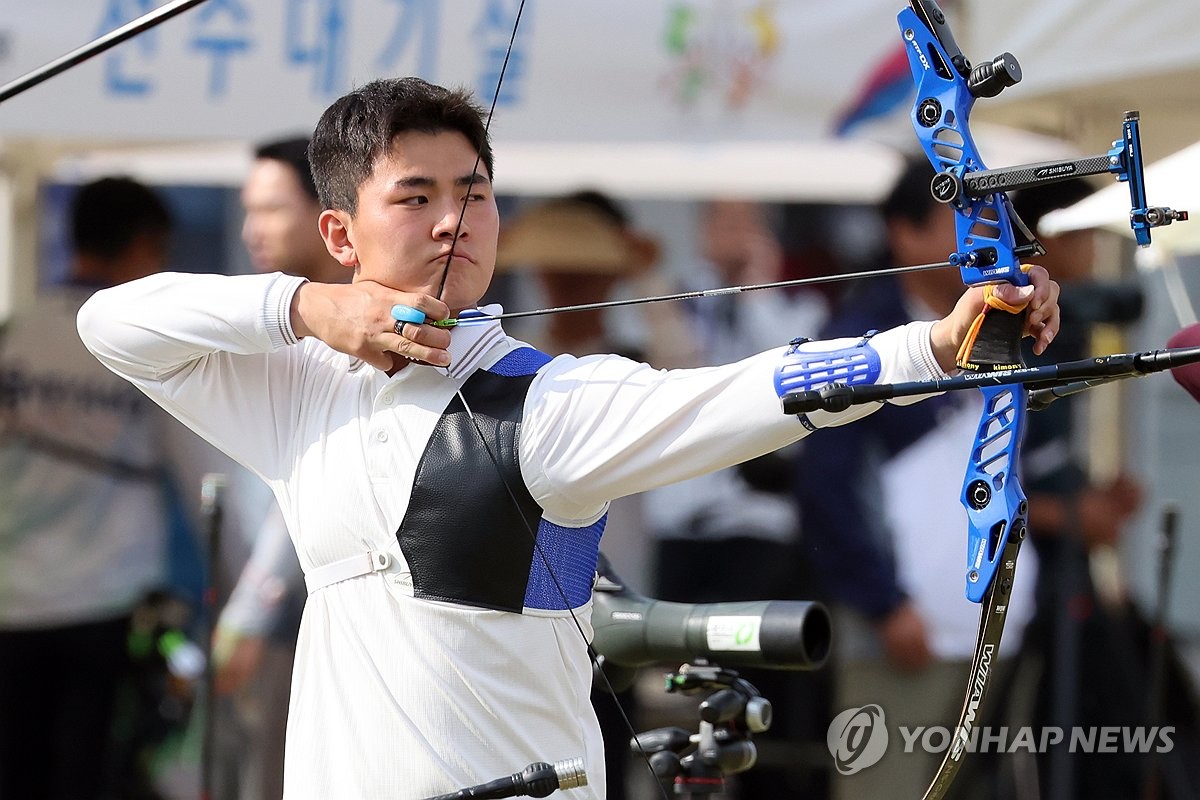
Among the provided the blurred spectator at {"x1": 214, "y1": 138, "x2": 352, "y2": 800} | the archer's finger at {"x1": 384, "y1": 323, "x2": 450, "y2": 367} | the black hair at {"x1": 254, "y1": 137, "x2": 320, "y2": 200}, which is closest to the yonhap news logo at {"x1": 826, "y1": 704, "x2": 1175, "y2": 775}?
the archer's finger at {"x1": 384, "y1": 323, "x2": 450, "y2": 367}

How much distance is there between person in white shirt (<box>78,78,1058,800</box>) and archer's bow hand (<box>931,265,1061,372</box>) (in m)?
0.03

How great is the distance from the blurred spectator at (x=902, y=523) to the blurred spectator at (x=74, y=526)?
1.76m

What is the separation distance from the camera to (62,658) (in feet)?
13.6

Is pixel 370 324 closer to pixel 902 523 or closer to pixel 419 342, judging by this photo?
pixel 419 342

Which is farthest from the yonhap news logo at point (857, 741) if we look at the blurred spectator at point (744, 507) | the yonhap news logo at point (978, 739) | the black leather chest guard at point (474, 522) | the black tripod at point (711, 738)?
the blurred spectator at point (744, 507)

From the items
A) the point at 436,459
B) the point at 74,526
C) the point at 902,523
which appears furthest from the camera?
the point at 74,526

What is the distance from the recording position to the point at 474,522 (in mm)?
1851

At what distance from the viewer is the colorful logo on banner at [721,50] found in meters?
3.66

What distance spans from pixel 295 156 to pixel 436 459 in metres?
2.15

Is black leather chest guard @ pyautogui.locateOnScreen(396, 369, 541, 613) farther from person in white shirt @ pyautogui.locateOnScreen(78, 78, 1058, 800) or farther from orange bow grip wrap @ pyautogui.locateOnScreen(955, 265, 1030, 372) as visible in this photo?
orange bow grip wrap @ pyautogui.locateOnScreen(955, 265, 1030, 372)

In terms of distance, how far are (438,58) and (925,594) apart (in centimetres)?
171

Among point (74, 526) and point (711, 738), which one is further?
point (74, 526)

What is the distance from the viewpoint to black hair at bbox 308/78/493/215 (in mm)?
2029

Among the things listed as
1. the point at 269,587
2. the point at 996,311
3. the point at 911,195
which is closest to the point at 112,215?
the point at 269,587
